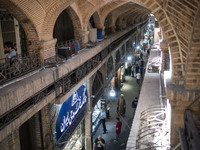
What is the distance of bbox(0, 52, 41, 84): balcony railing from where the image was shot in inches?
184

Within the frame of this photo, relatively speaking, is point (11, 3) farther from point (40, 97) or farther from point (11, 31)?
point (40, 97)

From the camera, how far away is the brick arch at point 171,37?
3.86 metres

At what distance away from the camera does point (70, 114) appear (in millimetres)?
7645

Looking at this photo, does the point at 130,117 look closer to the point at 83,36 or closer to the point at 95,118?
the point at 95,118

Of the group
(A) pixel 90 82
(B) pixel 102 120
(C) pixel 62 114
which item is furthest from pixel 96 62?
(C) pixel 62 114

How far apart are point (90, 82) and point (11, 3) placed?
217 inches

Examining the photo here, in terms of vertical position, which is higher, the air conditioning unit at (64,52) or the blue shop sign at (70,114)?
the air conditioning unit at (64,52)

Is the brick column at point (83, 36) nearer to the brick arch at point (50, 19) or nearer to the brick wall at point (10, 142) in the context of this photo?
the brick arch at point (50, 19)

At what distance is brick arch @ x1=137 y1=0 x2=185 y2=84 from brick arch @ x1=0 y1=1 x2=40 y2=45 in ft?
10.9

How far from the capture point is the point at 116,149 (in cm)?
970

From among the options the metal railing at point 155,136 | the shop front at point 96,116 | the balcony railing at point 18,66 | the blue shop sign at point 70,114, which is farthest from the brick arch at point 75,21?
the metal railing at point 155,136

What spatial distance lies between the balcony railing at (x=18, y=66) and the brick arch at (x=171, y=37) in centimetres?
321

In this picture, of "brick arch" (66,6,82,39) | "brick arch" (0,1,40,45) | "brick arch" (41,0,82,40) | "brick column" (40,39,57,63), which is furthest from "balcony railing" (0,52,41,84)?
"brick arch" (66,6,82,39)

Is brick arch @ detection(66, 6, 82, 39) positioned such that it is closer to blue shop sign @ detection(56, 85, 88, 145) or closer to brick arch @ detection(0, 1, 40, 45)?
blue shop sign @ detection(56, 85, 88, 145)
